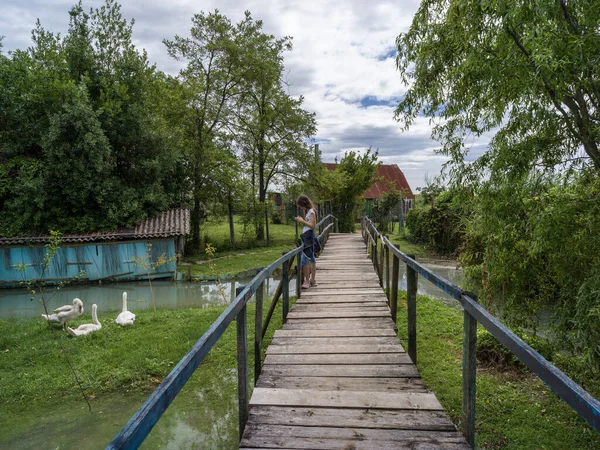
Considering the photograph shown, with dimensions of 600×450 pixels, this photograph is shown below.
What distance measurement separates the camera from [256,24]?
2233 cm

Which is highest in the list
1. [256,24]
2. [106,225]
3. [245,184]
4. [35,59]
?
[256,24]

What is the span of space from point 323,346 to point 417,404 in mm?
1391

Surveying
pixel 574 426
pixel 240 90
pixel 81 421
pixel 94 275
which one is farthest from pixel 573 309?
pixel 240 90

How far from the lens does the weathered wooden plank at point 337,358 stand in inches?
141

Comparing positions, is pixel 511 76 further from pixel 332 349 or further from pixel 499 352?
pixel 499 352

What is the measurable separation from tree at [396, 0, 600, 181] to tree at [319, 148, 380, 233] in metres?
18.1

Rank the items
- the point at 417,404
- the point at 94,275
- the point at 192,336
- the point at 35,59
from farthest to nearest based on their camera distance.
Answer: the point at 35,59, the point at 94,275, the point at 192,336, the point at 417,404

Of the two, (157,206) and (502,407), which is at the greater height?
(157,206)

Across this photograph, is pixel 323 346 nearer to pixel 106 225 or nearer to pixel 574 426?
pixel 574 426

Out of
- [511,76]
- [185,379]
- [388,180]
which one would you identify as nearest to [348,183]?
[388,180]

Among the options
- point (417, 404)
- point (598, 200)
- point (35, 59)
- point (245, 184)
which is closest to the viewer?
point (417, 404)

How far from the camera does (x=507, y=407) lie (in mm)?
4773

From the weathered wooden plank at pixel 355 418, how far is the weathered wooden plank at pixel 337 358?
876 mm

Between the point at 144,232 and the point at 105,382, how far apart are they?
10.6 meters
